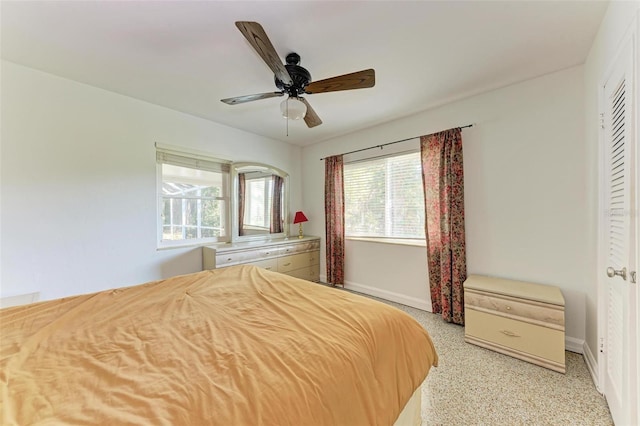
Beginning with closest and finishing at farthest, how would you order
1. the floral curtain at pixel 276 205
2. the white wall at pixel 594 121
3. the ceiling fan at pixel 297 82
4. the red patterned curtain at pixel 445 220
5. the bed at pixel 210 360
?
the bed at pixel 210 360, the white wall at pixel 594 121, the ceiling fan at pixel 297 82, the red patterned curtain at pixel 445 220, the floral curtain at pixel 276 205

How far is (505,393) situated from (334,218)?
2.77 m

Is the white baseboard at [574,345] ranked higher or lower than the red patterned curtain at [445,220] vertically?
lower

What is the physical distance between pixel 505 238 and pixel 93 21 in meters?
3.88

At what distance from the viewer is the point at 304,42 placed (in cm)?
180

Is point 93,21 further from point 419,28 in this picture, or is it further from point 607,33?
point 607,33

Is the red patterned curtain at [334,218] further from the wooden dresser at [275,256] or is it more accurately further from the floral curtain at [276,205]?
the floral curtain at [276,205]

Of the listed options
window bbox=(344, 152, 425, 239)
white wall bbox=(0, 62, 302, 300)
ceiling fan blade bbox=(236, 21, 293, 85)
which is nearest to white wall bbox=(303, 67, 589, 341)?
window bbox=(344, 152, 425, 239)

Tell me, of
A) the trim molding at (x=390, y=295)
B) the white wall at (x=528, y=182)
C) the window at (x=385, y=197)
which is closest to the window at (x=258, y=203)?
the window at (x=385, y=197)

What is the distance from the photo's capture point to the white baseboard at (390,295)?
9.99 feet

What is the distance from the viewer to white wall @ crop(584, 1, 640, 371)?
143 cm

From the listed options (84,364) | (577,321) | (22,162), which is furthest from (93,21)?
(577,321)

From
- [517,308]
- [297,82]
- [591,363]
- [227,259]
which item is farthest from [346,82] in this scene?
[591,363]

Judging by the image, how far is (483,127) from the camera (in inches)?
102

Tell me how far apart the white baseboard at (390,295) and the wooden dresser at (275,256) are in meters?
0.74
